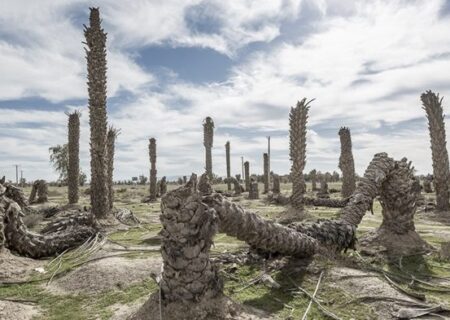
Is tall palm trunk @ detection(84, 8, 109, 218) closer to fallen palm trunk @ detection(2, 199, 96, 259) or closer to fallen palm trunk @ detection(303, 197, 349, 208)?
fallen palm trunk @ detection(2, 199, 96, 259)

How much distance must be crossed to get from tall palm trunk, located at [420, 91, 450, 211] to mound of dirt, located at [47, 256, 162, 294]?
15.1 meters

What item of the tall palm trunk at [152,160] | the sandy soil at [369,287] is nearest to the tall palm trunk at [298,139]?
the sandy soil at [369,287]

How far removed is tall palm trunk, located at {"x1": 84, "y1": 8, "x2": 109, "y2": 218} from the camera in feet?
50.2

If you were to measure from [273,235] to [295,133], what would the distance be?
1161 centimetres

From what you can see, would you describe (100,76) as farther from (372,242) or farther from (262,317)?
(262,317)

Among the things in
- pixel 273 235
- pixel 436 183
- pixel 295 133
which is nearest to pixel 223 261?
pixel 273 235

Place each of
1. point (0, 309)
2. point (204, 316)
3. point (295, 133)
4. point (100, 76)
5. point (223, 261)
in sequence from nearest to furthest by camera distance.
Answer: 1. point (204, 316)
2. point (0, 309)
3. point (223, 261)
4. point (100, 76)
5. point (295, 133)

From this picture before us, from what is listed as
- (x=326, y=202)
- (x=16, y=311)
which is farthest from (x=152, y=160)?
(x=16, y=311)

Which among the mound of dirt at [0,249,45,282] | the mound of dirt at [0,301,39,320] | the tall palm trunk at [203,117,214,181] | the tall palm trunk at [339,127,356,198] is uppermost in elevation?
the tall palm trunk at [203,117,214,181]

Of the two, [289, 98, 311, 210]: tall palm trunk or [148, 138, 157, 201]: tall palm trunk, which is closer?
[289, 98, 311, 210]: tall palm trunk

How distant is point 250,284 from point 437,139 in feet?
51.8

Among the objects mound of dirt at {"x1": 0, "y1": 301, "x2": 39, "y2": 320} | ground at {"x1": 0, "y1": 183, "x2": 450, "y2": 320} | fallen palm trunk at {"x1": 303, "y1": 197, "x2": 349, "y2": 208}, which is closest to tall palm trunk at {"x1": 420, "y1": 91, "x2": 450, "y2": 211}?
fallen palm trunk at {"x1": 303, "y1": 197, "x2": 349, "y2": 208}

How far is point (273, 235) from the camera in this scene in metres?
6.09

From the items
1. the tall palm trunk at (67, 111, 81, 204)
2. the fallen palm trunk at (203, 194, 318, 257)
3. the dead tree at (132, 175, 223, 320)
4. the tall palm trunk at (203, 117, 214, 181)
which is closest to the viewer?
the dead tree at (132, 175, 223, 320)
